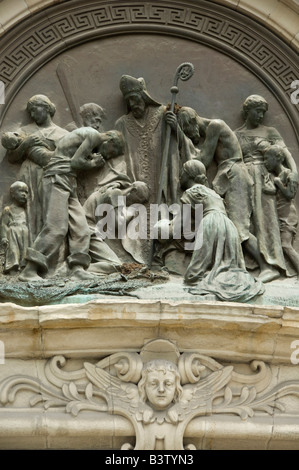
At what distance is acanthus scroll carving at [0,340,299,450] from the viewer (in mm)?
7363

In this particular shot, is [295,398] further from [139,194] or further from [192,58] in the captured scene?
[192,58]

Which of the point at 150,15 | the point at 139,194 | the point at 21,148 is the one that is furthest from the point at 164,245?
the point at 150,15

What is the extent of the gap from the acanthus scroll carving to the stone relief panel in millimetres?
433

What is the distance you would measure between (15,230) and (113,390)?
129cm

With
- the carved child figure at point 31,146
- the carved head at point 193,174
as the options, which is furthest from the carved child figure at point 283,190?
the carved child figure at point 31,146

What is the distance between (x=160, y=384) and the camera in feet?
24.2

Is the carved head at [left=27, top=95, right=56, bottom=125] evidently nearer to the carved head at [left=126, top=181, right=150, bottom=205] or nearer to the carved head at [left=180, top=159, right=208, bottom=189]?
the carved head at [left=126, top=181, right=150, bottom=205]

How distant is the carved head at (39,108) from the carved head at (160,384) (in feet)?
6.31

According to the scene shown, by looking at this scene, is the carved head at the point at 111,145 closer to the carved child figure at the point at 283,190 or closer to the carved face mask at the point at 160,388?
the carved child figure at the point at 283,190

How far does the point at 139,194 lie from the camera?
817 centimetres

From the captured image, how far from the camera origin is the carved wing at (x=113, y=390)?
7.41 meters

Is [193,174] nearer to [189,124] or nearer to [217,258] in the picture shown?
[189,124]
